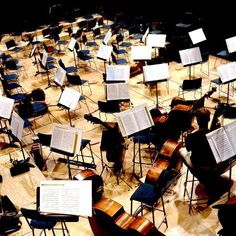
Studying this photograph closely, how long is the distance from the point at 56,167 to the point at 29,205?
125 cm

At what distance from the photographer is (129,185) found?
718cm

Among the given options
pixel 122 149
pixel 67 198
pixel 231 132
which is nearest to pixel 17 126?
pixel 122 149

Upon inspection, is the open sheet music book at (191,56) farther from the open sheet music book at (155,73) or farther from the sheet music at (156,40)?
the sheet music at (156,40)

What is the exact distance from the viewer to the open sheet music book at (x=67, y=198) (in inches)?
189

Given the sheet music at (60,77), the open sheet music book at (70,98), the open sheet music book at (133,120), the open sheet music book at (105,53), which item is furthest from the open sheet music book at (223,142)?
the open sheet music book at (105,53)

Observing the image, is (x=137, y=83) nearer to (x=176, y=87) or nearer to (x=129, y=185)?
(x=176, y=87)

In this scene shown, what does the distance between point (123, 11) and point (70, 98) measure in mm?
11098

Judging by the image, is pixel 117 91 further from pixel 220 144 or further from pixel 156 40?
pixel 156 40

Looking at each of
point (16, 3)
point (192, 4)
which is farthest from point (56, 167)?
point (16, 3)

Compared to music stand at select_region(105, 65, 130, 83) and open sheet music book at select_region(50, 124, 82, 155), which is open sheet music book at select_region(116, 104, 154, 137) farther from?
music stand at select_region(105, 65, 130, 83)

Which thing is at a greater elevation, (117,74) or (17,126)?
(117,74)

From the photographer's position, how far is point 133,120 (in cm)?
650

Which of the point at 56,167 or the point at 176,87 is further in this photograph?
the point at 176,87

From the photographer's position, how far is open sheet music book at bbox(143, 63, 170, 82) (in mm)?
8391
